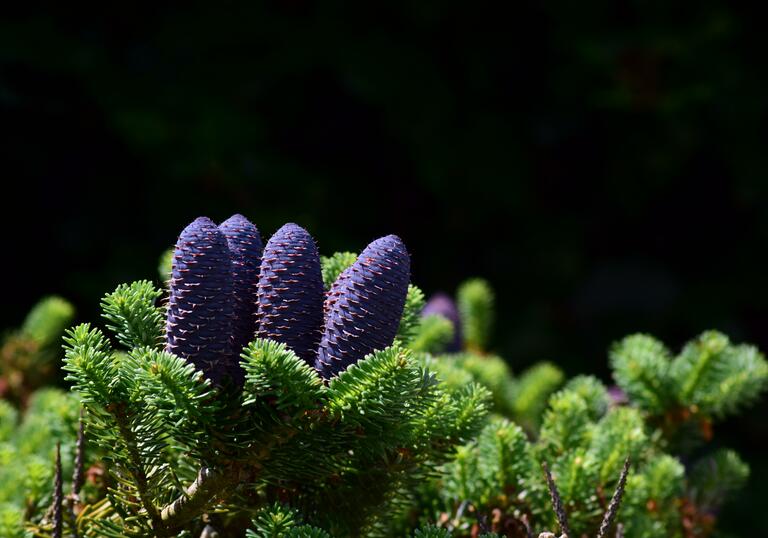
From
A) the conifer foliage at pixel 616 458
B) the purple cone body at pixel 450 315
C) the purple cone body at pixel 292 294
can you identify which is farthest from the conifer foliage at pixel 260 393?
the purple cone body at pixel 450 315

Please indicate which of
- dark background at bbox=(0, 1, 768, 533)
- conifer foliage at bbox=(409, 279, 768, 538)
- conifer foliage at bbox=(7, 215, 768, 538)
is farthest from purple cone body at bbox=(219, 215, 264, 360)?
dark background at bbox=(0, 1, 768, 533)

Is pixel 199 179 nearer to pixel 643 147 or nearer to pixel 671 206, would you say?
pixel 643 147

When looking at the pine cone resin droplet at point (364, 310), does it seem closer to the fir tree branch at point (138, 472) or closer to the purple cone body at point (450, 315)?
the fir tree branch at point (138, 472)

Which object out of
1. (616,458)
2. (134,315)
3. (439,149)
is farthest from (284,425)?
(439,149)

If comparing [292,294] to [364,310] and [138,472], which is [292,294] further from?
[138,472]

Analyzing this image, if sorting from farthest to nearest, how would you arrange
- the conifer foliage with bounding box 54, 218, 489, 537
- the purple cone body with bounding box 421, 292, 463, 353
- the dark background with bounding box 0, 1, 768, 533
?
1. the dark background with bounding box 0, 1, 768, 533
2. the purple cone body with bounding box 421, 292, 463, 353
3. the conifer foliage with bounding box 54, 218, 489, 537

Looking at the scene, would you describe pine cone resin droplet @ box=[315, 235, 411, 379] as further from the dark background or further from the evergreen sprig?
the dark background

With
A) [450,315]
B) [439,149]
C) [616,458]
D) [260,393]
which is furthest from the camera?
[439,149]
